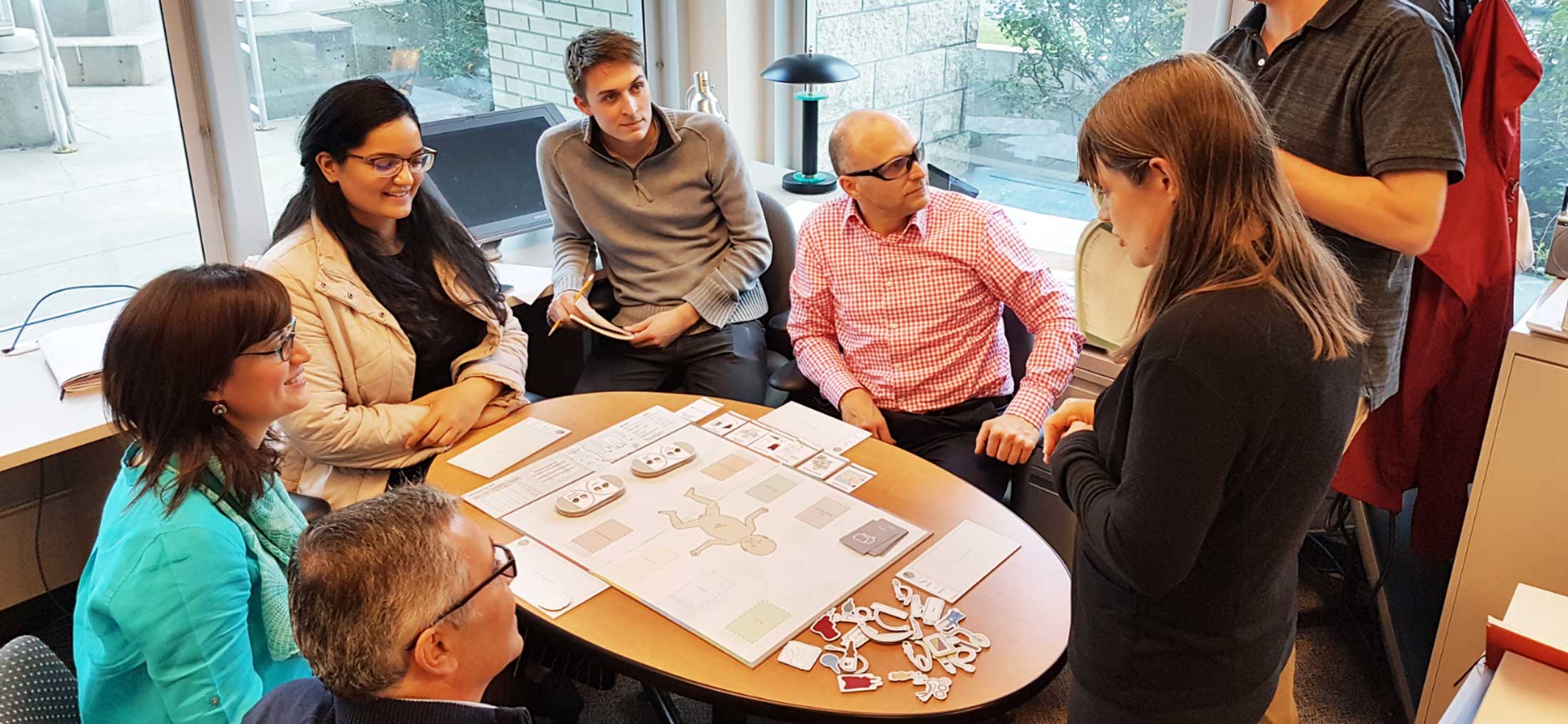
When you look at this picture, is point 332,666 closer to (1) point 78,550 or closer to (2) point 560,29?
(1) point 78,550

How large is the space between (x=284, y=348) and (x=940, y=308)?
4.45 ft

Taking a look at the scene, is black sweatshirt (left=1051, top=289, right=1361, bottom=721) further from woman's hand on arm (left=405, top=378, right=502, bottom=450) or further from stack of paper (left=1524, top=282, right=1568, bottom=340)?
woman's hand on arm (left=405, top=378, right=502, bottom=450)

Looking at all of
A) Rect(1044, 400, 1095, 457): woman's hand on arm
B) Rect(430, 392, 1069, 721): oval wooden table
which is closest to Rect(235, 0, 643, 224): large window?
Rect(430, 392, 1069, 721): oval wooden table

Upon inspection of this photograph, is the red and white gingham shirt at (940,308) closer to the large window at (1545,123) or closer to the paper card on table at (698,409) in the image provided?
the paper card on table at (698,409)

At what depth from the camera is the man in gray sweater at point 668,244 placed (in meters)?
2.89

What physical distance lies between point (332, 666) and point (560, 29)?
113 inches

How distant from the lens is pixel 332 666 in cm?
119

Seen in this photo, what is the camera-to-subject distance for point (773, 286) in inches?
123

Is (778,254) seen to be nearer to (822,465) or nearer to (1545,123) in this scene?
(822,465)

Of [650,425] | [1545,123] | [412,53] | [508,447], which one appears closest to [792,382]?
[650,425]

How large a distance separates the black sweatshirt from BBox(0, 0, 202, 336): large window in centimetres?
254

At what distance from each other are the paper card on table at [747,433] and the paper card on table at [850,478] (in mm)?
204

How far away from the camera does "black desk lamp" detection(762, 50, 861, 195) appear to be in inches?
132

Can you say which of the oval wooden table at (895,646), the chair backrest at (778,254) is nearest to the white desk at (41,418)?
the oval wooden table at (895,646)
